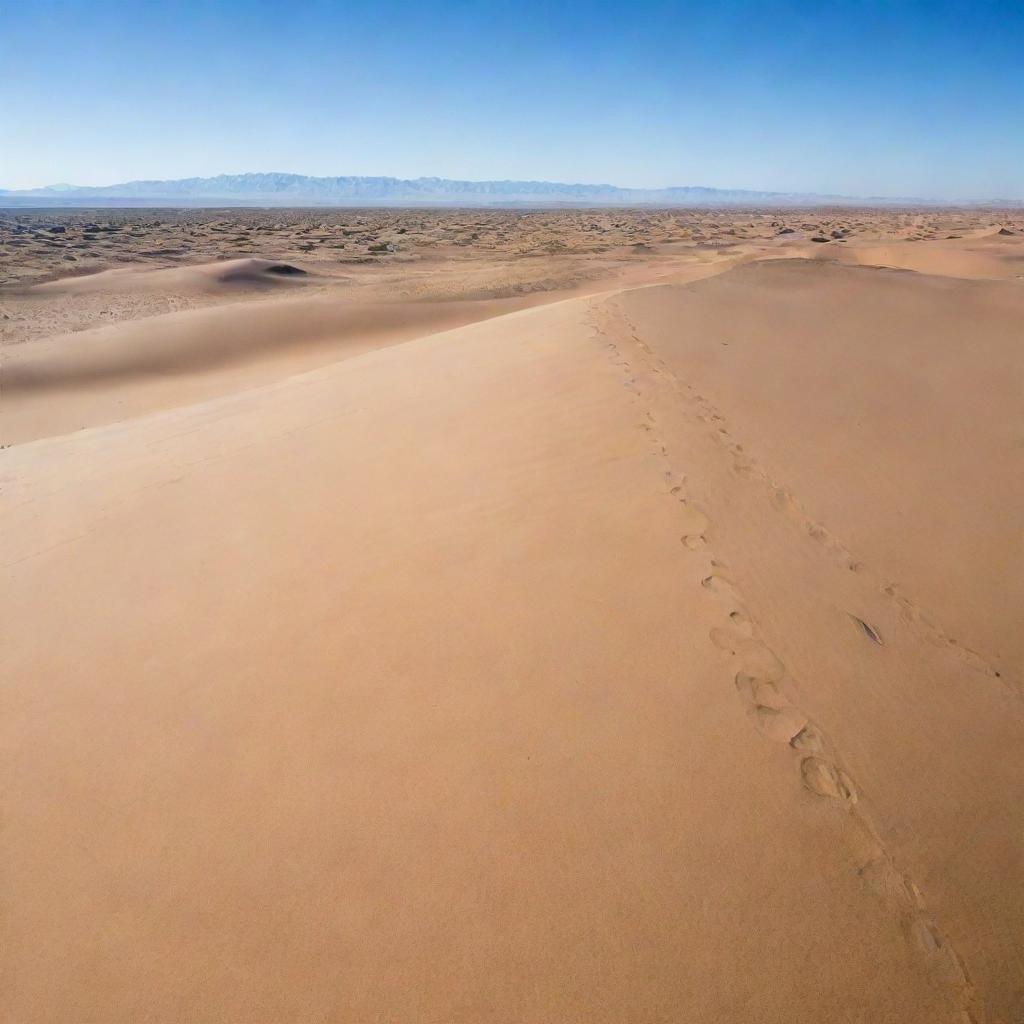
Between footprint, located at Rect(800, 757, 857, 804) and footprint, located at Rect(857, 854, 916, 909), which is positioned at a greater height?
footprint, located at Rect(800, 757, 857, 804)

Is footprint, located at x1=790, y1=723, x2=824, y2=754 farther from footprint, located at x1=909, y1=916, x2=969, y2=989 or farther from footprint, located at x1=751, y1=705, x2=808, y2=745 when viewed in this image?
footprint, located at x1=909, y1=916, x2=969, y2=989

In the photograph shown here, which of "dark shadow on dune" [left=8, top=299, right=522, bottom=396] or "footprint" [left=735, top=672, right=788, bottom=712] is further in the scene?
"dark shadow on dune" [left=8, top=299, right=522, bottom=396]

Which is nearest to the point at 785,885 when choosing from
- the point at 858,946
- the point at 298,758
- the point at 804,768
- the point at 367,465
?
the point at 858,946

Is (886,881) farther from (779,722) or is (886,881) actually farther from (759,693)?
(759,693)

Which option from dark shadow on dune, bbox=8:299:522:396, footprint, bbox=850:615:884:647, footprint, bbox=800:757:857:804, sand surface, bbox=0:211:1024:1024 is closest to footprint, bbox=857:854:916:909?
sand surface, bbox=0:211:1024:1024

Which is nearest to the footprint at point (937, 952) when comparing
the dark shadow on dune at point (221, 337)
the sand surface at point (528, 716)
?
the sand surface at point (528, 716)

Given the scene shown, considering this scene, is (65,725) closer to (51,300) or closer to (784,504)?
(784,504)

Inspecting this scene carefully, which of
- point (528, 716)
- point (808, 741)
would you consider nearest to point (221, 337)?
point (528, 716)
